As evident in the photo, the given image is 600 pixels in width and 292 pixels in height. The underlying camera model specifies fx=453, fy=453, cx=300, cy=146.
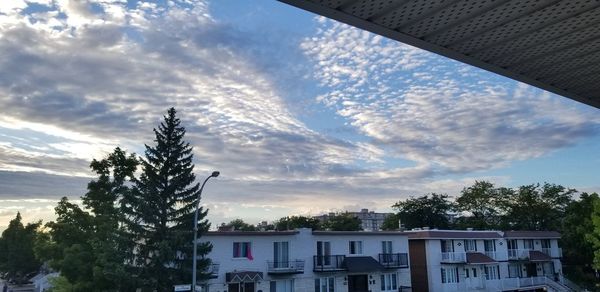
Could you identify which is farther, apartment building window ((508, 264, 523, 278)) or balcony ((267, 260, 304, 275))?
apartment building window ((508, 264, 523, 278))

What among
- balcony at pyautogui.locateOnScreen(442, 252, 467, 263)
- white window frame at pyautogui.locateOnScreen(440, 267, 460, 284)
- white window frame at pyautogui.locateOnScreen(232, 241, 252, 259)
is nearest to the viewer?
white window frame at pyautogui.locateOnScreen(232, 241, 252, 259)

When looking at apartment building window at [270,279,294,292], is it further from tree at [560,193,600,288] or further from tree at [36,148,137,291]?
tree at [560,193,600,288]

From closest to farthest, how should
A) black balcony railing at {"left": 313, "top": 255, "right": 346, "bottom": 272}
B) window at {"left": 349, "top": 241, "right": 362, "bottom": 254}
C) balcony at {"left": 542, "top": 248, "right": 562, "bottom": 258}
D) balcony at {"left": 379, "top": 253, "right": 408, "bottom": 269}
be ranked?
1. black balcony railing at {"left": 313, "top": 255, "right": 346, "bottom": 272}
2. window at {"left": 349, "top": 241, "right": 362, "bottom": 254}
3. balcony at {"left": 379, "top": 253, "right": 408, "bottom": 269}
4. balcony at {"left": 542, "top": 248, "right": 562, "bottom": 258}

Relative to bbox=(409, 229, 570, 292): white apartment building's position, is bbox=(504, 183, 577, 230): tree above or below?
above

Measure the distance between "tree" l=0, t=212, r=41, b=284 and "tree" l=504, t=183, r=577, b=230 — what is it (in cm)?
8435

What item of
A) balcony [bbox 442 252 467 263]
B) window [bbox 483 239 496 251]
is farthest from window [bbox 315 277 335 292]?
window [bbox 483 239 496 251]

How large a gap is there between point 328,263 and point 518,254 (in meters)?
27.4

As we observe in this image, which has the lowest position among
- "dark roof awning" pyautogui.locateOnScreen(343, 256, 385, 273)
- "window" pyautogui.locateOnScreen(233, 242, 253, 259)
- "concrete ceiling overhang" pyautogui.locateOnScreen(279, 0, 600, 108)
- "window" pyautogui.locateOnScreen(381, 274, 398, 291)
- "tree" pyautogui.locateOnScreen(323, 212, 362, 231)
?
"window" pyautogui.locateOnScreen(381, 274, 398, 291)

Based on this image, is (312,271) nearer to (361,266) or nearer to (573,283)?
(361,266)

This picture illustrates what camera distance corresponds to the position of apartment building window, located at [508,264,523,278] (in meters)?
50.9

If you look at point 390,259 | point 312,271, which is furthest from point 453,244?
point 312,271

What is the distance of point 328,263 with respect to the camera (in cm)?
3653

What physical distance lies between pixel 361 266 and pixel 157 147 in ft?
61.7

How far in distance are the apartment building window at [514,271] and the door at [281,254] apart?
29.7m
